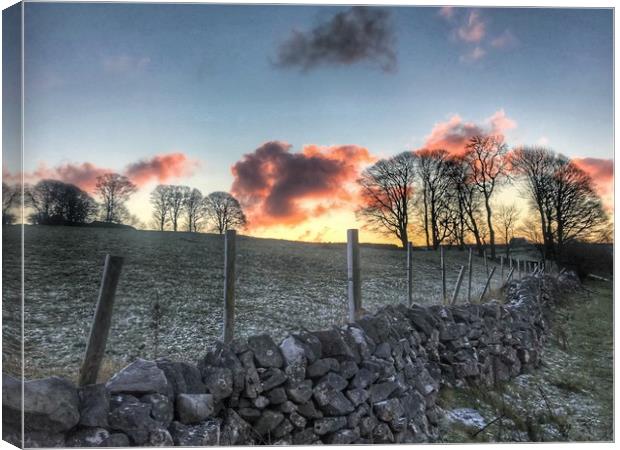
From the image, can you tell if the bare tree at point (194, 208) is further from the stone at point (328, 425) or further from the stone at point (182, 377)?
the stone at point (328, 425)

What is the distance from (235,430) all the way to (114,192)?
12.4 ft

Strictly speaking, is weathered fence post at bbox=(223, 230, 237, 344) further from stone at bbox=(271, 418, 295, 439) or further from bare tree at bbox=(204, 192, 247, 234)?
bare tree at bbox=(204, 192, 247, 234)

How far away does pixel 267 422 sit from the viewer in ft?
14.0

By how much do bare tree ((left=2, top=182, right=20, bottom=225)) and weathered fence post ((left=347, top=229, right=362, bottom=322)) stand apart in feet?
10.7

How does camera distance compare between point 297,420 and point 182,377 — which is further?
point 297,420

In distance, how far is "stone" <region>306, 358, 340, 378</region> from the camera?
14.9 feet

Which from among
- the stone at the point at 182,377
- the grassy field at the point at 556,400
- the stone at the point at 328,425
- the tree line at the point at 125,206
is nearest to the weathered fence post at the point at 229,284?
the stone at the point at 182,377

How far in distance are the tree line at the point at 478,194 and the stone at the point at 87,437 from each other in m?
4.55

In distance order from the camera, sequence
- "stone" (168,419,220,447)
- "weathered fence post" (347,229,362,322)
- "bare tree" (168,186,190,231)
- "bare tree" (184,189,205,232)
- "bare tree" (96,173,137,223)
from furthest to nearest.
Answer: "bare tree" (184,189,205,232) → "bare tree" (168,186,190,231) → "bare tree" (96,173,137,223) → "weathered fence post" (347,229,362,322) → "stone" (168,419,220,447)

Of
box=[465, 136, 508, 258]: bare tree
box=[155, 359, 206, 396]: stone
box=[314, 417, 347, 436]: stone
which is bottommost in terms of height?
box=[314, 417, 347, 436]: stone

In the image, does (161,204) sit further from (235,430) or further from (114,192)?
(235,430)

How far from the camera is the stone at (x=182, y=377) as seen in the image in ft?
12.1

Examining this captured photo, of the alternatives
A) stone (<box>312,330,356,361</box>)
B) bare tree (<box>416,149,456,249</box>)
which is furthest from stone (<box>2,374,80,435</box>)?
bare tree (<box>416,149,456,249</box>)

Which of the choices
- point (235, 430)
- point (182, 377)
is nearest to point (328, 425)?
point (235, 430)
